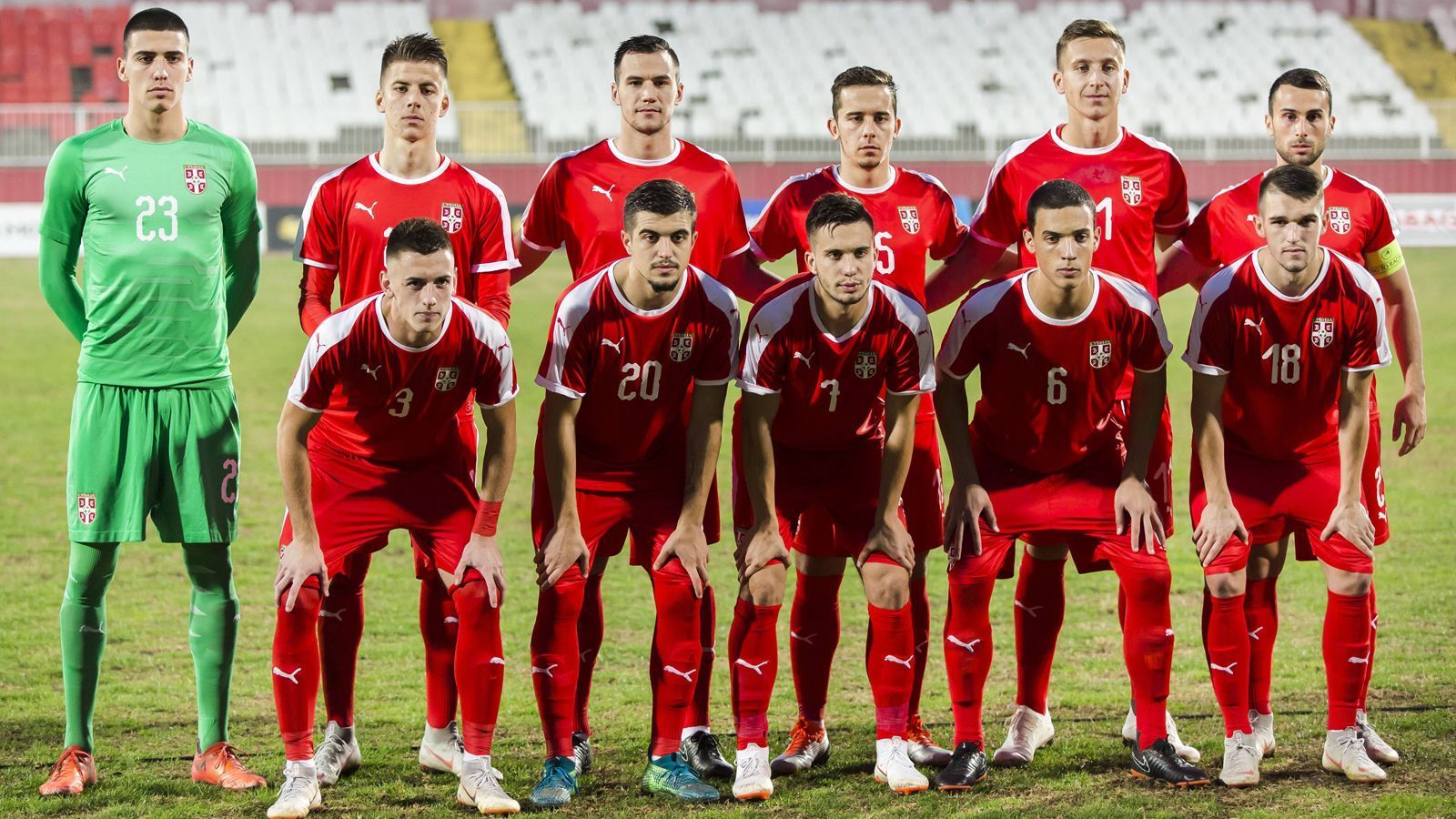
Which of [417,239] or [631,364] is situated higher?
[417,239]

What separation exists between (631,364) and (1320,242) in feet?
8.18

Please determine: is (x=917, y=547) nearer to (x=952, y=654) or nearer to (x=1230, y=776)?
(x=952, y=654)

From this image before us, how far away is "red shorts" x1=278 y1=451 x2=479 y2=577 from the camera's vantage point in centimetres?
498

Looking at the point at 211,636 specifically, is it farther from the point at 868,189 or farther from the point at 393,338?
the point at 868,189

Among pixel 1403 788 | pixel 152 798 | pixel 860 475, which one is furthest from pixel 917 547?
pixel 152 798

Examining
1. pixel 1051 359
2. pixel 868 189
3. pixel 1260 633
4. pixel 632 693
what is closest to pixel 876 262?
pixel 868 189

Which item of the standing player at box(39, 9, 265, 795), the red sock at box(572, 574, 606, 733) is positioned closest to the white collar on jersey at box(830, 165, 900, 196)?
the red sock at box(572, 574, 606, 733)

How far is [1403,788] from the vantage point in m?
4.91

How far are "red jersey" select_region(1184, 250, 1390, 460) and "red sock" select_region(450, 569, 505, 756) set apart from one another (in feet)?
7.91

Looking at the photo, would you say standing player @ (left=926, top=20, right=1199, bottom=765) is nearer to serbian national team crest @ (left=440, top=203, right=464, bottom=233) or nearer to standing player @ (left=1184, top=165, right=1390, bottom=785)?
standing player @ (left=1184, top=165, right=1390, bottom=785)

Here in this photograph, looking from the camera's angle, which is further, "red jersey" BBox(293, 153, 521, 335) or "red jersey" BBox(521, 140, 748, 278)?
"red jersey" BBox(521, 140, 748, 278)

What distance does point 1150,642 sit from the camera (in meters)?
5.03

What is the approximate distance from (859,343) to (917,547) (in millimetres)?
834

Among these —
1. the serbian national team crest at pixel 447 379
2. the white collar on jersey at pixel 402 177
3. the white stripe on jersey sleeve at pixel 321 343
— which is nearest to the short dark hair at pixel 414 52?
the white collar on jersey at pixel 402 177
